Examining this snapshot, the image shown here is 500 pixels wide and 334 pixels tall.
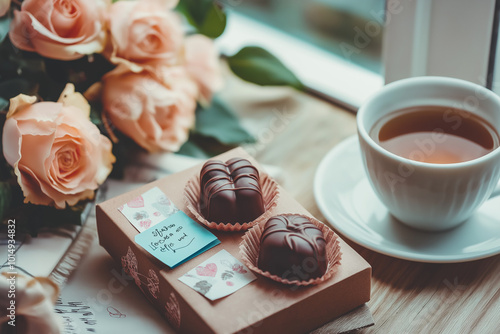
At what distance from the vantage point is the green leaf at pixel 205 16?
107cm

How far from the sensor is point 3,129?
0.81 m

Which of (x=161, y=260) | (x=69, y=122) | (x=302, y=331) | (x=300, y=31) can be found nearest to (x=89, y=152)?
(x=69, y=122)

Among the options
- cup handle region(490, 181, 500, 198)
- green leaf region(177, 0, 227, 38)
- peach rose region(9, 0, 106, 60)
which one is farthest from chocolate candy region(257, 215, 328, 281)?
green leaf region(177, 0, 227, 38)

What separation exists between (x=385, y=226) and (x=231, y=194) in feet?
0.72

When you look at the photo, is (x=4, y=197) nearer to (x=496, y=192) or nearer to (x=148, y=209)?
(x=148, y=209)

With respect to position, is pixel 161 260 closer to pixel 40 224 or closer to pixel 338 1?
pixel 40 224

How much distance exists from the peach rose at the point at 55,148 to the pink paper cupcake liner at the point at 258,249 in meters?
0.23

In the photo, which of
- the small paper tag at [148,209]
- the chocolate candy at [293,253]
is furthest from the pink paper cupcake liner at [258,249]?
the small paper tag at [148,209]

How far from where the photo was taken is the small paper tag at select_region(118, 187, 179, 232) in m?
0.77

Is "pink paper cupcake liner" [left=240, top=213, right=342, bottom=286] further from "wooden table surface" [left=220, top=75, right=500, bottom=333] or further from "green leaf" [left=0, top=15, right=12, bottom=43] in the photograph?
"green leaf" [left=0, top=15, right=12, bottom=43]

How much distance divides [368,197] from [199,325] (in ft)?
1.08

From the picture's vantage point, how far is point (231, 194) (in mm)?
741

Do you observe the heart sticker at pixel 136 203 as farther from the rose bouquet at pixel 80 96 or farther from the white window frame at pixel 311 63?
the white window frame at pixel 311 63

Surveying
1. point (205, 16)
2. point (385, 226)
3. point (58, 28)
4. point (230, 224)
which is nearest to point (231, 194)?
point (230, 224)
